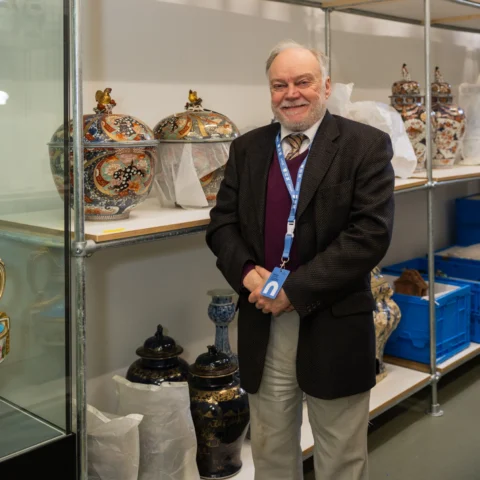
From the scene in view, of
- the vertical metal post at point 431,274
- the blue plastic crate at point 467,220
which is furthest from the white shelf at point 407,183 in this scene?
the blue plastic crate at point 467,220

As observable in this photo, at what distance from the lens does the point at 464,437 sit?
8.18 ft

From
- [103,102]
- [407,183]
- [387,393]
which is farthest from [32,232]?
[387,393]

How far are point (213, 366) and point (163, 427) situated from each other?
24cm

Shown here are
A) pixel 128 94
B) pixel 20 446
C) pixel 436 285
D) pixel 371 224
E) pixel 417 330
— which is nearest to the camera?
pixel 20 446

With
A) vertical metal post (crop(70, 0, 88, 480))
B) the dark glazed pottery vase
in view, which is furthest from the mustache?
the dark glazed pottery vase

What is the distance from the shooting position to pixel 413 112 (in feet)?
8.70

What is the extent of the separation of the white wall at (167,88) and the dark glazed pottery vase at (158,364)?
204 millimetres

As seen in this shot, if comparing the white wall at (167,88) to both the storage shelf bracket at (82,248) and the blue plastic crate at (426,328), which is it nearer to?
the storage shelf bracket at (82,248)

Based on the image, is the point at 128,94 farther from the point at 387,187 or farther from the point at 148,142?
the point at 387,187

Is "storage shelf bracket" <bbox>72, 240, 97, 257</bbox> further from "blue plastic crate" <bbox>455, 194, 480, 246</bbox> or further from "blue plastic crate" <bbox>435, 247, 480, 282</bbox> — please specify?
"blue plastic crate" <bbox>455, 194, 480, 246</bbox>

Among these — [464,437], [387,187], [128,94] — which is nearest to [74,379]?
[387,187]

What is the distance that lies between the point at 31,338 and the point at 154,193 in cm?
82

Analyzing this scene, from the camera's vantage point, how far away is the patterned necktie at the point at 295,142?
167cm

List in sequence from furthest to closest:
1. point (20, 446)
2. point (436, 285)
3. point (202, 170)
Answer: point (436, 285) < point (202, 170) < point (20, 446)
